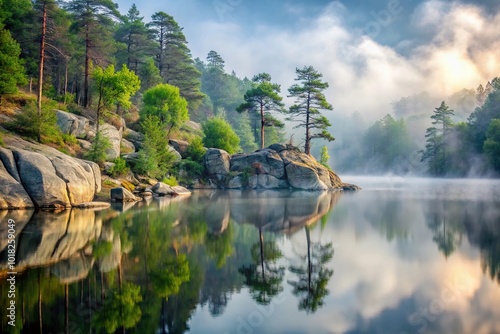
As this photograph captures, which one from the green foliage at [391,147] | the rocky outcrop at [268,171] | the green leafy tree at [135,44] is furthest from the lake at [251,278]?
the green foliage at [391,147]

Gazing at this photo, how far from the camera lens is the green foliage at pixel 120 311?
23.1 ft

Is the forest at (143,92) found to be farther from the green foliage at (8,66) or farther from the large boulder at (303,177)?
the large boulder at (303,177)

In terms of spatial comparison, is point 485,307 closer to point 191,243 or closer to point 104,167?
point 191,243

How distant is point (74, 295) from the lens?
8.34 metres

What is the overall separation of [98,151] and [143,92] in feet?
105

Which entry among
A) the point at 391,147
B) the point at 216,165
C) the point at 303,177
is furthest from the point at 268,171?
the point at 391,147

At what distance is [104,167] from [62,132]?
596 cm

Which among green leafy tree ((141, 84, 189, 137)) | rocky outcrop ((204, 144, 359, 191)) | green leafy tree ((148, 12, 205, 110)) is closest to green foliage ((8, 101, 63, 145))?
green leafy tree ((141, 84, 189, 137))

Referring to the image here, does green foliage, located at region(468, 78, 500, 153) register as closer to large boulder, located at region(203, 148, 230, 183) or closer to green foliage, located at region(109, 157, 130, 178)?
large boulder, located at region(203, 148, 230, 183)

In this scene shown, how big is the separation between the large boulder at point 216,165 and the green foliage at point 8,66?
25363mm

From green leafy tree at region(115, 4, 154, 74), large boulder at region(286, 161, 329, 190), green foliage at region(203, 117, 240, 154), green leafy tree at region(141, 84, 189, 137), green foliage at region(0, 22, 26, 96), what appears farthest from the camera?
green leafy tree at region(115, 4, 154, 74)

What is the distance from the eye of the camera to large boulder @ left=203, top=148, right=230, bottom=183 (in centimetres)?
5488

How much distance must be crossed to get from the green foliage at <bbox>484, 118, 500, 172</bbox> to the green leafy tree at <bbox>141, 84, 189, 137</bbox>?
6353 centimetres

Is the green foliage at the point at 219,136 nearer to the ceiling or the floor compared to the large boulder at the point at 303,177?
nearer to the ceiling
